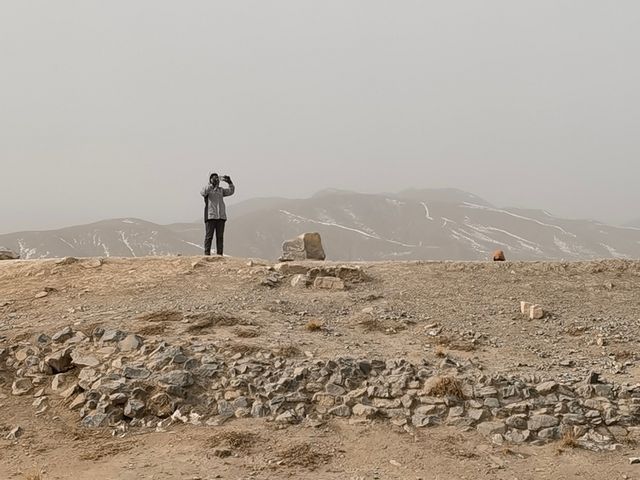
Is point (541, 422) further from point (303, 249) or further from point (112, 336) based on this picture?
point (303, 249)

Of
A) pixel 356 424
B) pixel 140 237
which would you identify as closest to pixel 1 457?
pixel 356 424

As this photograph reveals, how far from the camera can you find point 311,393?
9.58 m

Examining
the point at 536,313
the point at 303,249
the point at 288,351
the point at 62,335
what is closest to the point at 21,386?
the point at 62,335

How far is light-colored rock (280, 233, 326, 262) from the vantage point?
21656mm

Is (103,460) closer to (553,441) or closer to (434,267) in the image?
(553,441)

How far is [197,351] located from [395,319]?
511 cm

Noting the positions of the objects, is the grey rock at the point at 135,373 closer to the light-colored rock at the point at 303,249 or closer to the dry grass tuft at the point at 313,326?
the dry grass tuft at the point at 313,326

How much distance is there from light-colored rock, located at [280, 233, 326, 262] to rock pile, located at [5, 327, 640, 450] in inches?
432

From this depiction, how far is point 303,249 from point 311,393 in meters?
12.3

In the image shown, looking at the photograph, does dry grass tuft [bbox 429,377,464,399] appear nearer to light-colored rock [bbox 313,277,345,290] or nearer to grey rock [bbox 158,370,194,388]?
grey rock [bbox 158,370,194,388]

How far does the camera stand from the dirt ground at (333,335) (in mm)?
7602

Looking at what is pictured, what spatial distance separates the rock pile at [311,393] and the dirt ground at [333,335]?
0.98 ft

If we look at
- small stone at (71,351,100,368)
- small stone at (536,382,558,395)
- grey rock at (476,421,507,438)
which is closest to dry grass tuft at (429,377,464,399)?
grey rock at (476,421,507,438)

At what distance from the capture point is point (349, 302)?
1458 cm
